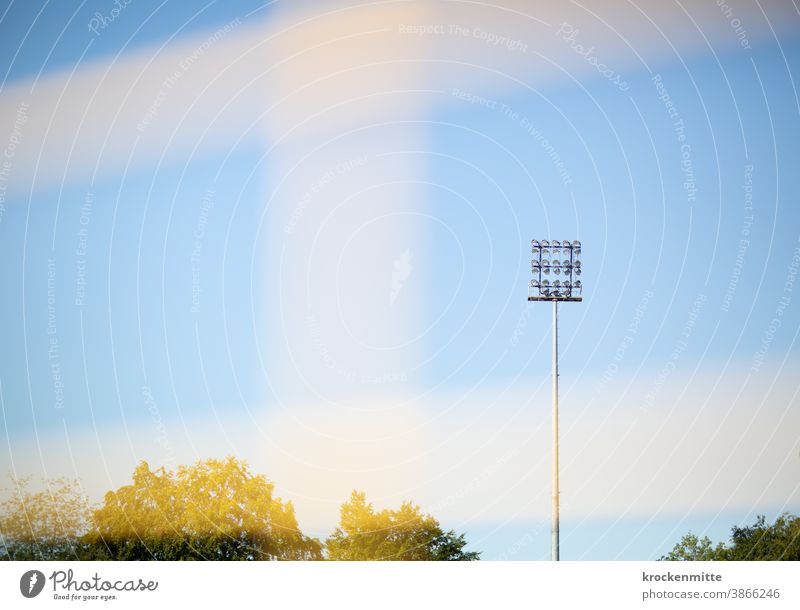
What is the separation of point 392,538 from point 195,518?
180 inches

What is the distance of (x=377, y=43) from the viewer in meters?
21.2

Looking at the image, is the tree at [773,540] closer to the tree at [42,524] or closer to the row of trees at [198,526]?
the row of trees at [198,526]

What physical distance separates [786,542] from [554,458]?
496cm

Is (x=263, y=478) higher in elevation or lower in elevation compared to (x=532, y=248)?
lower

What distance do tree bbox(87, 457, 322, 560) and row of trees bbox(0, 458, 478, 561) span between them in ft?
0.07

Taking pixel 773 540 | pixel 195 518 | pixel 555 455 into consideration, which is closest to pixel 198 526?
pixel 195 518
